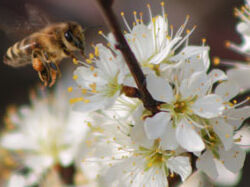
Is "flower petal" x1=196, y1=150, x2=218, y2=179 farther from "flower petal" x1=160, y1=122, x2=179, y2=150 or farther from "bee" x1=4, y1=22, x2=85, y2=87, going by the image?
"bee" x1=4, y1=22, x2=85, y2=87

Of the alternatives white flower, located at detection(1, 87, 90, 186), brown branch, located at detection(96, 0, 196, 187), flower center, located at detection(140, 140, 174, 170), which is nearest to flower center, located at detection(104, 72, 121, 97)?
brown branch, located at detection(96, 0, 196, 187)

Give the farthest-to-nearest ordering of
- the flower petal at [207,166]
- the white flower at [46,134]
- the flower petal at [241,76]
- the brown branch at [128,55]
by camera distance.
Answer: the white flower at [46,134] → the flower petal at [241,76] → the flower petal at [207,166] → the brown branch at [128,55]

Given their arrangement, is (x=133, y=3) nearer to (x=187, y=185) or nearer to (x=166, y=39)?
(x=166, y=39)

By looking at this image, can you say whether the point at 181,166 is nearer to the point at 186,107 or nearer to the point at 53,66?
the point at 186,107

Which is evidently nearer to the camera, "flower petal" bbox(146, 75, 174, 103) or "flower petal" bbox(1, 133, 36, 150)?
"flower petal" bbox(146, 75, 174, 103)

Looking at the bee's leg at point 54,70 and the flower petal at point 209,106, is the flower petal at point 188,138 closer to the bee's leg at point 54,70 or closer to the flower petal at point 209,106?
the flower petal at point 209,106

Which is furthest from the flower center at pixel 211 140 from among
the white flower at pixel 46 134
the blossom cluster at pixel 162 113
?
the white flower at pixel 46 134

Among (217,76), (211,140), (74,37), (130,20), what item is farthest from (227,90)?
(130,20)
